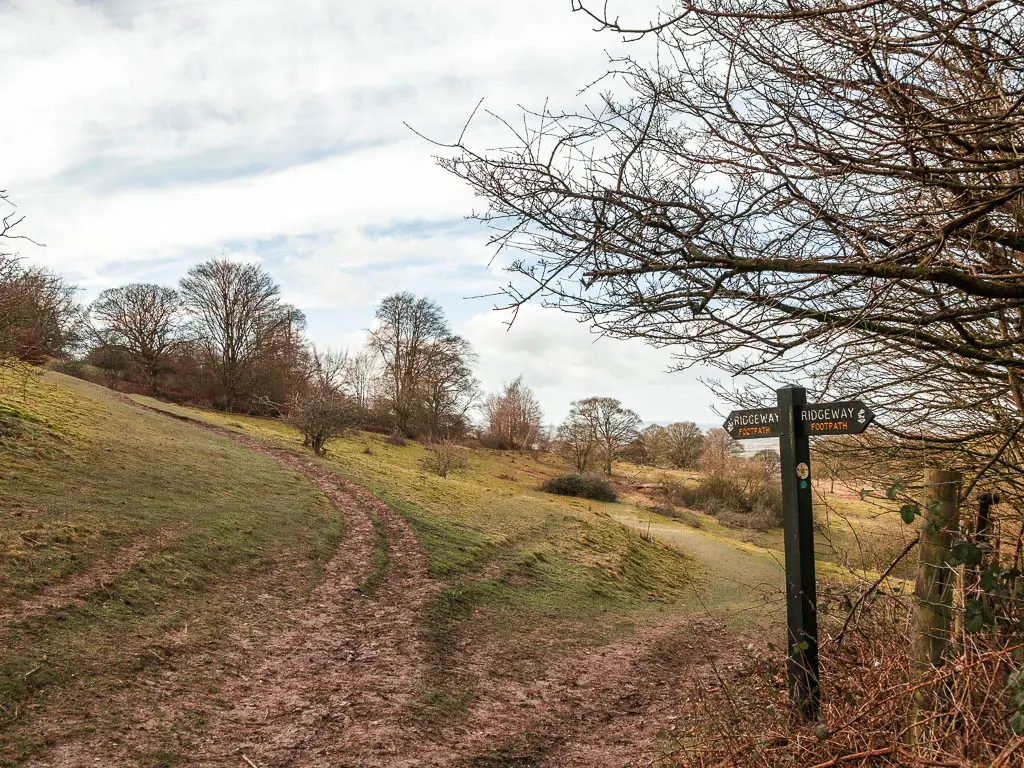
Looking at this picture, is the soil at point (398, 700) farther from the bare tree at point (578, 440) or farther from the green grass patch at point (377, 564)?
the bare tree at point (578, 440)

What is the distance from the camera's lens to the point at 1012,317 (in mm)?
5453

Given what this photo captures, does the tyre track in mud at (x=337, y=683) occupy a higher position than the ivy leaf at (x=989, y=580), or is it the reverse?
the ivy leaf at (x=989, y=580)

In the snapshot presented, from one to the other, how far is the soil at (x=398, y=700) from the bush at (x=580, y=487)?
2348 centimetres

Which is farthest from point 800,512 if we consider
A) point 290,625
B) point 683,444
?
point 683,444

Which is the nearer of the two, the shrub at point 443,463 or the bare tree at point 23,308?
the bare tree at point 23,308

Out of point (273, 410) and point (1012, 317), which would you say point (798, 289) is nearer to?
point (1012, 317)

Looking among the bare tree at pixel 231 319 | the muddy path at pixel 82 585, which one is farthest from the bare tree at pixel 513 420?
the muddy path at pixel 82 585

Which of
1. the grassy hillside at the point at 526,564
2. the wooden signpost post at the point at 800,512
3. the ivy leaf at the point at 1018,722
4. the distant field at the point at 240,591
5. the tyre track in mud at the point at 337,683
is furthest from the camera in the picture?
the grassy hillside at the point at 526,564

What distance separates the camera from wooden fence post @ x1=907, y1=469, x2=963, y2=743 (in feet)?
12.5

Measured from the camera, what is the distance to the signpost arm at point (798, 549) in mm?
4734

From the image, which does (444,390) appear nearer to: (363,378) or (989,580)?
(363,378)

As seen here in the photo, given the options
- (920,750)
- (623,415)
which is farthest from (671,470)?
(920,750)

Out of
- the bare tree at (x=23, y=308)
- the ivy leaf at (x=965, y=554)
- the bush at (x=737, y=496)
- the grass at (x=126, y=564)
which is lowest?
the bush at (x=737, y=496)

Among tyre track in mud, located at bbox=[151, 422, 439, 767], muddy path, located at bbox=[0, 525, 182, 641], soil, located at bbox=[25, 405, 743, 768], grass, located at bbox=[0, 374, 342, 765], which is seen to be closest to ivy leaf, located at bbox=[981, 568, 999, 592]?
soil, located at bbox=[25, 405, 743, 768]
